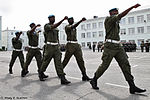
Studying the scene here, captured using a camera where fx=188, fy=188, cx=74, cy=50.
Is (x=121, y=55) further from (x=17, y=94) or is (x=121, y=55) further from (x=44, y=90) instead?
(x=17, y=94)

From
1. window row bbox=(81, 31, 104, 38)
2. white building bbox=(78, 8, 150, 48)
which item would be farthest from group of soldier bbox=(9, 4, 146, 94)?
window row bbox=(81, 31, 104, 38)

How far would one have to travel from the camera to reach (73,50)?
5531 millimetres

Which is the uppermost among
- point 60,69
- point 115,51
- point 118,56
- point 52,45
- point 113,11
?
point 113,11

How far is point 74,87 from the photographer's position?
4852 mm

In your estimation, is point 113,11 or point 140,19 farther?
point 140,19

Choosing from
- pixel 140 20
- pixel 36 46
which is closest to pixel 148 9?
pixel 140 20

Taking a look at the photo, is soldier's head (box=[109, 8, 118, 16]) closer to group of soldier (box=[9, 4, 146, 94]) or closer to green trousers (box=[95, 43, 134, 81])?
group of soldier (box=[9, 4, 146, 94])

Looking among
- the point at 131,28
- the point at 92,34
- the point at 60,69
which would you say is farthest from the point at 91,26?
the point at 60,69

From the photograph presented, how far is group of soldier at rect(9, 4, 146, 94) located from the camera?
4145mm

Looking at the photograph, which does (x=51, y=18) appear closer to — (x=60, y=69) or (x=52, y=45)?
(x=52, y=45)

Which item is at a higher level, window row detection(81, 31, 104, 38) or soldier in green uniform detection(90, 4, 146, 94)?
window row detection(81, 31, 104, 38)

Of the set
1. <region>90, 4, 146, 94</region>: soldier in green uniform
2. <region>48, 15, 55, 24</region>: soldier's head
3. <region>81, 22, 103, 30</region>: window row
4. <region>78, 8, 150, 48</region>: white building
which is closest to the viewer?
<region>90, 4, 146, 94</region>: soldier in green uniform

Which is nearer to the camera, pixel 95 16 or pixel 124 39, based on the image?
pixel 124 39

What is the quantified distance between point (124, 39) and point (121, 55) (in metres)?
46.4
